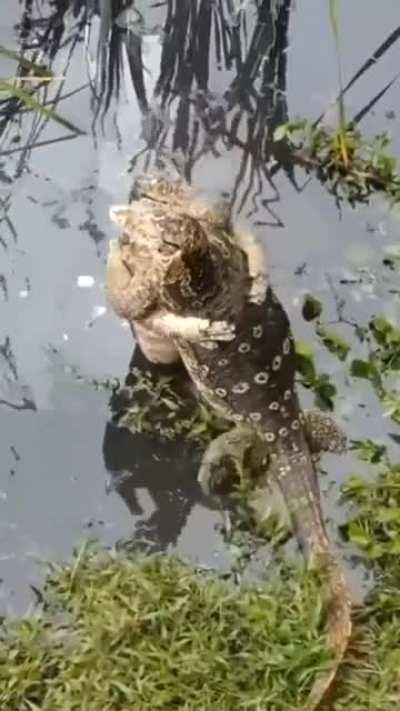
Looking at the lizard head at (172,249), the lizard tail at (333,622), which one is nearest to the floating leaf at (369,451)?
the lizard tail at (333,622)

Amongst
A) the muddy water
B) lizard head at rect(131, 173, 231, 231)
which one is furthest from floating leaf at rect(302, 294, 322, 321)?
lizard head at rect(131, 173, 231, 231)

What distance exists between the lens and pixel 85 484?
4.69 ft

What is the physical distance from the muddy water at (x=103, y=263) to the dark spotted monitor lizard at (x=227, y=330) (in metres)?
0.05

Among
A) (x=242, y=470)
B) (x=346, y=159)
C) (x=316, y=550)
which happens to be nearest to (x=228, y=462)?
(x=242, y=470)

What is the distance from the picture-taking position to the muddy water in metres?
1.41

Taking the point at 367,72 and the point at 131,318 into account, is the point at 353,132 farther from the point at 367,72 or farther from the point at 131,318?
the point at 131,318

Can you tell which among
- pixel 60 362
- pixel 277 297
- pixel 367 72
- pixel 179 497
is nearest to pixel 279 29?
pixel 367 72

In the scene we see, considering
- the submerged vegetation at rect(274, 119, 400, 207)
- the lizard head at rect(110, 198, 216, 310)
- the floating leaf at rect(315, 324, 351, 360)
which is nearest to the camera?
the lizard head at rect(110, 198, 216, 310)

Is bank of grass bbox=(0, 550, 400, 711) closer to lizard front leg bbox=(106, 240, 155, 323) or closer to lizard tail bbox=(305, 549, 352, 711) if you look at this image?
lizard tail bbox=(305, 549, 352, 711)

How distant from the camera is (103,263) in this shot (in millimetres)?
1563

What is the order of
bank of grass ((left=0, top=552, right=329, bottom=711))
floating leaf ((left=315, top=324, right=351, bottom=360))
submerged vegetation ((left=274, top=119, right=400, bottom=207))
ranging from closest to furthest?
bank of grass ((left=0, top=552, right=329, bottom=711)) → floating leaf ((left=315, top=324, right=351, bottom=360)) → submerged vegetation ((left=274, top=119, right=400, bottom=207))

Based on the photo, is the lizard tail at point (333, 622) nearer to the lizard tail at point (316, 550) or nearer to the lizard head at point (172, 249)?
the lizard tail at point (316, 550)

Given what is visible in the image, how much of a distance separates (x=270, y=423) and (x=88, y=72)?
1.76 ft

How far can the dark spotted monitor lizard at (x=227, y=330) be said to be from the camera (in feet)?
4.65
